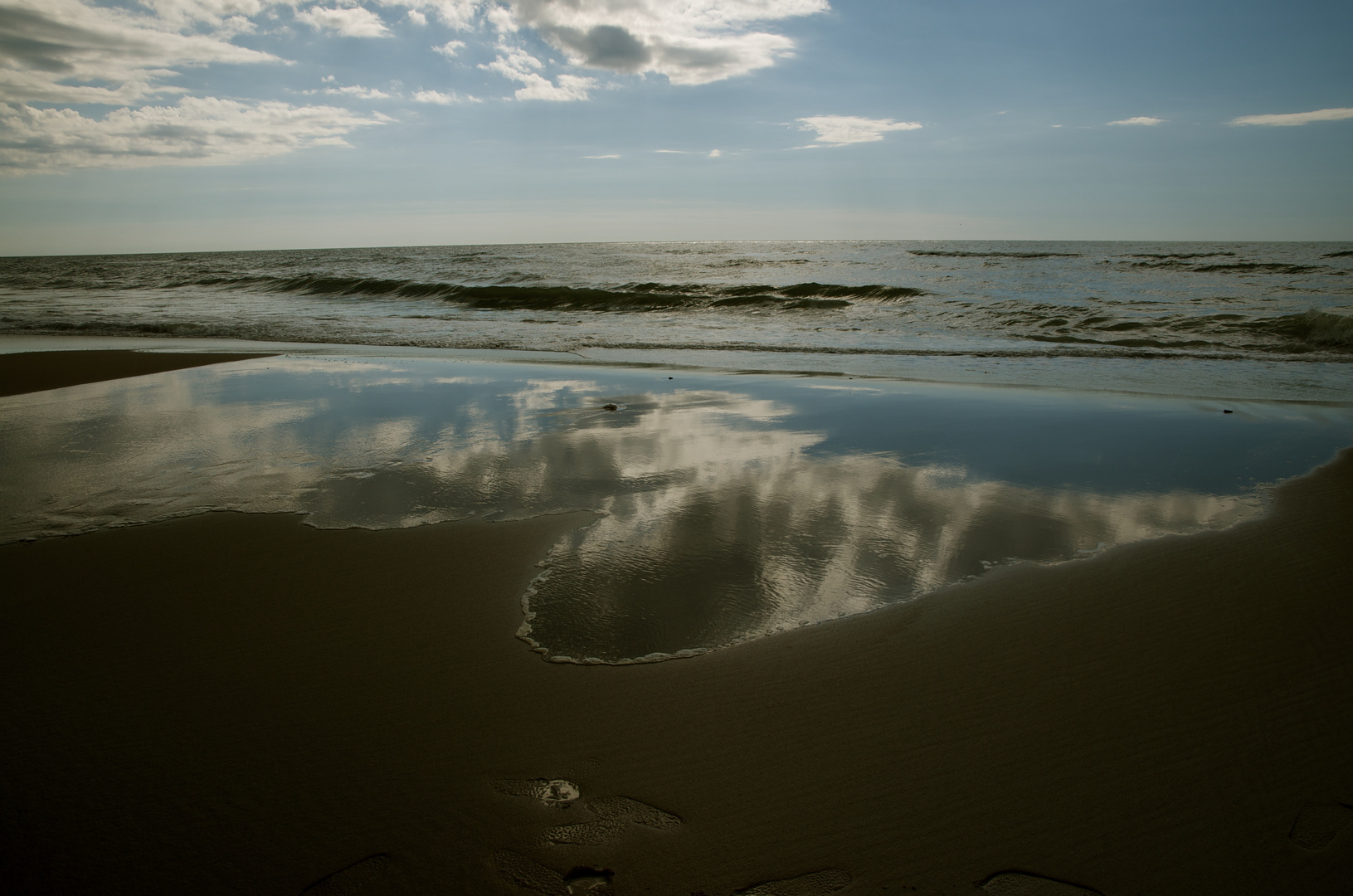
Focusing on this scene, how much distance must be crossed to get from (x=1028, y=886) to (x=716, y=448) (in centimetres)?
367

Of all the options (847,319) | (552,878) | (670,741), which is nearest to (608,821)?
(552,878)

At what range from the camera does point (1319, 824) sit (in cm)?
181

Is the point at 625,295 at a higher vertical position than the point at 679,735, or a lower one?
higher

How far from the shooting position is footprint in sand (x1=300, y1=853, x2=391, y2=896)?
1614 mm

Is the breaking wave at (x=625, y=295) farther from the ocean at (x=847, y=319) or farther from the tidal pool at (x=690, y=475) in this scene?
the tidal pool at (x=690, y=475)

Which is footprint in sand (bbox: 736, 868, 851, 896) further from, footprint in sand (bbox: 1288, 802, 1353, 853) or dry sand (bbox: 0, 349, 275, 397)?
dry sand (bbox: 0, 349, 275, 397)

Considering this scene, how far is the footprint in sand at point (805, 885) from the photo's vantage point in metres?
1.62

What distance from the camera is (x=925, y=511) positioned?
387 cm

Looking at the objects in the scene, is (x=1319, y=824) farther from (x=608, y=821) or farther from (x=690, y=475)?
(x=690, y=475)

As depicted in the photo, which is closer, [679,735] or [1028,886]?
[1028,886]

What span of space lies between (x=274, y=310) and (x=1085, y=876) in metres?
21.3

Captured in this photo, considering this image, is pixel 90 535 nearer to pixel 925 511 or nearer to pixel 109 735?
pixel 109 735

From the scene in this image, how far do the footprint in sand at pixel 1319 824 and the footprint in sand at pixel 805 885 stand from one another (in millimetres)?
1155

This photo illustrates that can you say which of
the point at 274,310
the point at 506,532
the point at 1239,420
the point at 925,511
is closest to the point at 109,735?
the point at 506,532
